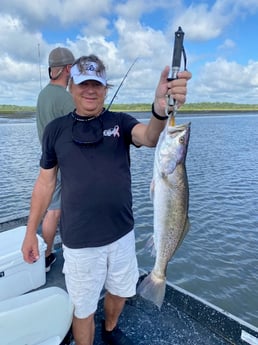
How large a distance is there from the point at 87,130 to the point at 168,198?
86 centimetres

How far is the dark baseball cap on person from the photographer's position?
3.86 m

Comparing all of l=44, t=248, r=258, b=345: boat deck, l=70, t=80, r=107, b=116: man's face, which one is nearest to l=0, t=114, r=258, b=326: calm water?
l=44, t=248, r=258, b=345: boat deck

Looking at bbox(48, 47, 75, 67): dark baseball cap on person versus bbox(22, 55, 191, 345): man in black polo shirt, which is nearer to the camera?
bbox(22, 55, 191, 345): man in black polo shirt

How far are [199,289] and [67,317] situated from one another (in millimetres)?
3436

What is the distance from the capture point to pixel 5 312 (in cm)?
248

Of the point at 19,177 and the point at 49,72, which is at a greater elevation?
the point at 49,72

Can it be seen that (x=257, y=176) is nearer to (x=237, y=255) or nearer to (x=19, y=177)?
(x=237, y=255)

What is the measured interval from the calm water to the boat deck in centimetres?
75

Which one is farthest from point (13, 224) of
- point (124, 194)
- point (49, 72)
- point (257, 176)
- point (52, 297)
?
point (257, 176)

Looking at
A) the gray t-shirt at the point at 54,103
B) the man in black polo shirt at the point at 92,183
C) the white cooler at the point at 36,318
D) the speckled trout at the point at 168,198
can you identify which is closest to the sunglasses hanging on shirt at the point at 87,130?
the man in black polo shirt at the point at 92,183

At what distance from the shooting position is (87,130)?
2.63m

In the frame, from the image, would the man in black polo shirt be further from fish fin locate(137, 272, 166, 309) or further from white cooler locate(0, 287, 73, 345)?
fish fin locate(137, 272, 166, 309)

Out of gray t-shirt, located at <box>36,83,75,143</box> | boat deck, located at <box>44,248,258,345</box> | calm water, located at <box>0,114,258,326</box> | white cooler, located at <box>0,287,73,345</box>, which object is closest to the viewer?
white cooler, located at <box>0,287,73,345</box>

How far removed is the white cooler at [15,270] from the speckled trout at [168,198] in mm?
1522
